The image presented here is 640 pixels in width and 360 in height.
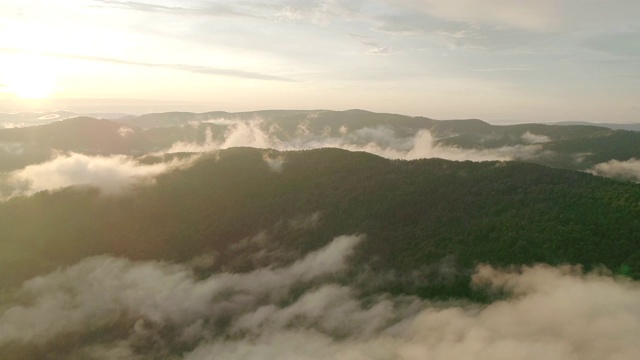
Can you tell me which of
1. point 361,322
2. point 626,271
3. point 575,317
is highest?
point 626,271

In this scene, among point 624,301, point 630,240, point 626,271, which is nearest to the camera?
point 624,301

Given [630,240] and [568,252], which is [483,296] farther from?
[630,240]

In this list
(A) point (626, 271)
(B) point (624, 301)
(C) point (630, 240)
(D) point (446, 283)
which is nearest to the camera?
(B) point (624, 301)

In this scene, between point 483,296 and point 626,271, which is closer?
point 626,271

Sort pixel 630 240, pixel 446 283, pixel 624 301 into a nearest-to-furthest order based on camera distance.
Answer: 1. pixel 624 301
2. pixel 630 240
3. pixel 446 283

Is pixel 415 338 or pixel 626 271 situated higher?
pixel 626 271

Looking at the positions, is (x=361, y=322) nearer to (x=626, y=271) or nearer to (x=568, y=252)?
(x=568, y=252)

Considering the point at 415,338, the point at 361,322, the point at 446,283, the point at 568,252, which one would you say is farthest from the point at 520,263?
the point at 361,322

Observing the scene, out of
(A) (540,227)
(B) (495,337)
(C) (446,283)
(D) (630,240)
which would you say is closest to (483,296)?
(C) (446,283)

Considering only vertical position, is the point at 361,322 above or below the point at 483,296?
below
